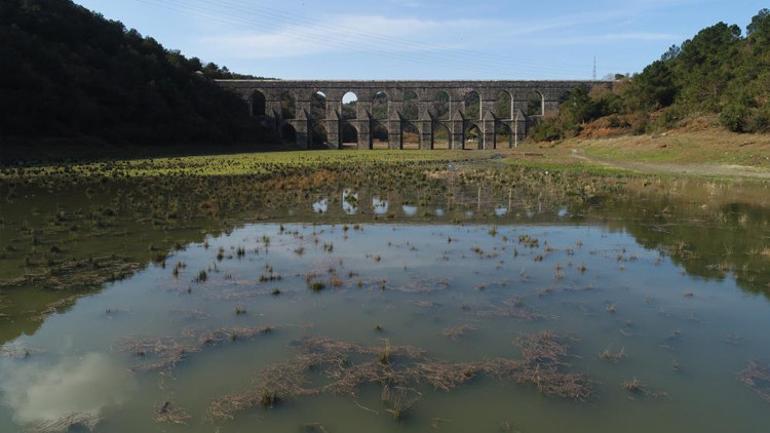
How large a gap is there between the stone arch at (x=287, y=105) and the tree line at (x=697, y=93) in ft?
136

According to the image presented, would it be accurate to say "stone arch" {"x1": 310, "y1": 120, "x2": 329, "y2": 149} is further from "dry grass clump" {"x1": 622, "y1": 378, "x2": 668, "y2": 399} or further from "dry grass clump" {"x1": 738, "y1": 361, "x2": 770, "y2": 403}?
"dry grass clump" {"x1": 622, "y1": 378, "x2": 668, "y2": 399}

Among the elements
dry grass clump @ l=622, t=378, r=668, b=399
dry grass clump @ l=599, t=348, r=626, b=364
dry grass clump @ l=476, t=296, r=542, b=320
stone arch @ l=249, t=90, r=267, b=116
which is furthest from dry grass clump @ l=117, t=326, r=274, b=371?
stone arch @ l=249, t=90, r=267, b=116

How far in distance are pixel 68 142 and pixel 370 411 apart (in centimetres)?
5832

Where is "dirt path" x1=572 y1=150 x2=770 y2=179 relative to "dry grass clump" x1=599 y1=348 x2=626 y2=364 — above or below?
above

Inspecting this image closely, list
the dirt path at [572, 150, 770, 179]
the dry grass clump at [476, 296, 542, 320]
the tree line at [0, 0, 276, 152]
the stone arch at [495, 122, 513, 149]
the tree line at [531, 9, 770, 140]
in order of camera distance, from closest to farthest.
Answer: the dry grass clump at [476, 296, 542, 320]
the dirt path at [572, 150, 770, 179]
the tree line at [531, 9, 770, 140]
the tree line at [0, 0, 276, 152]
the stone arch at [495, 122, 513, 149]

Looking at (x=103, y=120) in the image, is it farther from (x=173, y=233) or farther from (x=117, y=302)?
(x=117, y=302)

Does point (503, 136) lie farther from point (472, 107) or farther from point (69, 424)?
point (69, 424)

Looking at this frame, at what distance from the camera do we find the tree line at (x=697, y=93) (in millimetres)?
46312

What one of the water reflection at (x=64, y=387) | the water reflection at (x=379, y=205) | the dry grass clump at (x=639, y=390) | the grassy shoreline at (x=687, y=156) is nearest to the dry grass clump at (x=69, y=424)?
the water reflection at (x=64, y=387)

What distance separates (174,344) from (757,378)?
7652 millimetres

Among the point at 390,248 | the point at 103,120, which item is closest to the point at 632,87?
the point at 103,120

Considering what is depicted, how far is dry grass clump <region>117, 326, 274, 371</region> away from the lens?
745 cm

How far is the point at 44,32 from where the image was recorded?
68.4 metres

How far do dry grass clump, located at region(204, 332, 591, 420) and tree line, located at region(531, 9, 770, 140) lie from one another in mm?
43401
